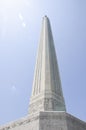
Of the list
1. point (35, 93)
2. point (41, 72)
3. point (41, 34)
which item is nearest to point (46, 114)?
point (35, 93)

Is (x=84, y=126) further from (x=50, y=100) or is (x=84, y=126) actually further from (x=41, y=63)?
(x=41, y=63)

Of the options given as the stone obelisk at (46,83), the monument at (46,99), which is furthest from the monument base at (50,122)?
the stone obelisk at (46,83)

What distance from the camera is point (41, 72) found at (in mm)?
15039

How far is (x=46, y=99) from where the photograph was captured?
545 inches

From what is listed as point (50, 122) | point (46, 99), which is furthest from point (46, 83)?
point (50, 122)

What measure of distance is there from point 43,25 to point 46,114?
27.9 ft

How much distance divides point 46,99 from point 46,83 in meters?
0.97

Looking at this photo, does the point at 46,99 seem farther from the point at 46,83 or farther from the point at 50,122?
the point at 50,122

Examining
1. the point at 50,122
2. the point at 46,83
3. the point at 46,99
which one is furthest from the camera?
the point at 46,83

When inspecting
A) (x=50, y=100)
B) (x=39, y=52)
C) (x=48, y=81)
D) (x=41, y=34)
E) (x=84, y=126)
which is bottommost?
(x=84, y=126)

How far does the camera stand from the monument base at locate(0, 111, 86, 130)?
11164mm

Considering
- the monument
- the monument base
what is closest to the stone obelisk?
the monument

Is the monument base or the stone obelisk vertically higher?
the stone obelisk

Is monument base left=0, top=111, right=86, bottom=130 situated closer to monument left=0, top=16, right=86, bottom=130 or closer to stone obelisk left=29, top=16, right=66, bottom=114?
monument left=0, top=16, right=86, bottom=130
